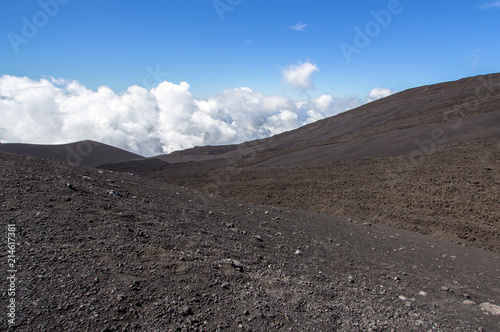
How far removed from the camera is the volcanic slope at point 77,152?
1682 inches

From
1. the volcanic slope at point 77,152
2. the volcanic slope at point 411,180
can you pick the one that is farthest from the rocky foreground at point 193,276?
the volcanic slope at point 77,152

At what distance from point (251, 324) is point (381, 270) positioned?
3.69 m

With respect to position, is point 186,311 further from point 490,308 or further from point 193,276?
point 490,308

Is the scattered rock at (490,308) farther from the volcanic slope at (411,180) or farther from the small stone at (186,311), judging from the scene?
the volcanic slope at (411,180)

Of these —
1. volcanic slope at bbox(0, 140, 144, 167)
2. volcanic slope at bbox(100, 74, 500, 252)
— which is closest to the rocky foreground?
volcanic slope at bbox(100, 74, 500, 252)

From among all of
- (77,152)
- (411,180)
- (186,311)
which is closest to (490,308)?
(186,311)

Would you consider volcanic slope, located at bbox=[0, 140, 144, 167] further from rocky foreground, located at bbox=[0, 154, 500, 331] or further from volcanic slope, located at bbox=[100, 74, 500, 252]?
rocky foreground, located at bbox=[0, 154, 500, 331]

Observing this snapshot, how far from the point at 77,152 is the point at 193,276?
55197mm

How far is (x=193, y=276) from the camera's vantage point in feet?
Answer: 12.9

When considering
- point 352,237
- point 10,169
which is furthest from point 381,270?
point 10,169

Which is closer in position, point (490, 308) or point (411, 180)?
point (490, 308)

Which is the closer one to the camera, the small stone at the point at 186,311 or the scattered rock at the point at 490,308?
the small stone at the point at 186,311

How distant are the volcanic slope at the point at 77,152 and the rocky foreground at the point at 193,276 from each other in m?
41.2

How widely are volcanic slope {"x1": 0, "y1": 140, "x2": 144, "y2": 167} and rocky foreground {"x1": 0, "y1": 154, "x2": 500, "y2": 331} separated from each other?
41207 mm
